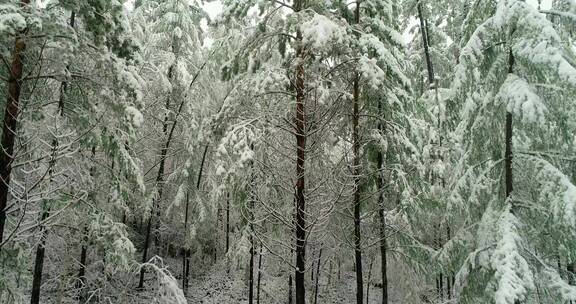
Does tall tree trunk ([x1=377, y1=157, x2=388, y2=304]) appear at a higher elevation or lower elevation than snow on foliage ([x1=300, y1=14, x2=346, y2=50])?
lower

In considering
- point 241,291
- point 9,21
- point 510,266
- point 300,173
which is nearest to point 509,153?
point 510,266

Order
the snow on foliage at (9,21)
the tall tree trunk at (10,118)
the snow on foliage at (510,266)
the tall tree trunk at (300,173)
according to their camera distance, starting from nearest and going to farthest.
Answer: the snow on foliage at (9,21) < the snow on foliage at (510,266) < the tall tree trunk at (10,118) < the tall tree trunk at (300,173)

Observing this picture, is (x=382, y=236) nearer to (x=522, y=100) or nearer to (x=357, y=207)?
(x=357, y=207)

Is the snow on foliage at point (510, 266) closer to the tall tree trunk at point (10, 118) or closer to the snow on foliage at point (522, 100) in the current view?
the snow on foliage at point (522, 100)

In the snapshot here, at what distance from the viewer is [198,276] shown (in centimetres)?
2064

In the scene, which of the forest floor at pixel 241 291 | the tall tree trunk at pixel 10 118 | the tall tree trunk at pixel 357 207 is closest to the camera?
the tall tree trunk at pixel 10 118

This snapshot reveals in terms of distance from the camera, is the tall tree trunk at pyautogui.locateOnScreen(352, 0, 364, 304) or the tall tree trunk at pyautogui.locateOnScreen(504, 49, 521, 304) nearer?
the tall tree trunk at pyautogui.locateOnScreen(504, 49, 521, 304)

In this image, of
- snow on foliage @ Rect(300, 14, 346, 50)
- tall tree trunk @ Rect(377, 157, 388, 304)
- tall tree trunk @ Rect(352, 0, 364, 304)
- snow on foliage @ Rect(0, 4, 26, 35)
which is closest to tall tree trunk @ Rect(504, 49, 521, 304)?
snow on foliage @ Rect(300, 14, 346, 50)

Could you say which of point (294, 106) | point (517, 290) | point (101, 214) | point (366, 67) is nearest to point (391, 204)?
point (294, 106)

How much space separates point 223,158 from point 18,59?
11.7 ft

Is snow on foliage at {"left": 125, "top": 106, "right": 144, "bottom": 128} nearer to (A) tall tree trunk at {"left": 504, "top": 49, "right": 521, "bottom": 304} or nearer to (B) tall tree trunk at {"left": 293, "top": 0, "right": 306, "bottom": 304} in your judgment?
(B) tall tree trunk at {"left": 293, "top": 0, "right": 306, "bottom": 304}

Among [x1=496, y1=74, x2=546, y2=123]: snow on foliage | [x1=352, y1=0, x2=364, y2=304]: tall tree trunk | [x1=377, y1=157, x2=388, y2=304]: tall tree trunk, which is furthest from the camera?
[x1=377, y1=157, x2=388, y2=304]: tall tree trunk

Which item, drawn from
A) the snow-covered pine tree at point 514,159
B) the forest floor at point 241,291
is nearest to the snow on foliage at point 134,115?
the snow-covered pine tree at point 514,159

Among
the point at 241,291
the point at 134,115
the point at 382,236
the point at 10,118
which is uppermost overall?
the point at 134,115
